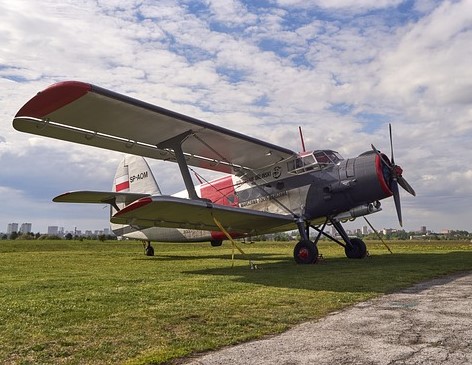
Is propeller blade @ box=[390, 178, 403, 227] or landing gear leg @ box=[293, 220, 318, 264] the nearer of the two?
landing gear leg @ box=[293, 220, 318, 264]

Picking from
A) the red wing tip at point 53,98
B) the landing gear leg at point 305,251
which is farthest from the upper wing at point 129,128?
the landing gear leg at point 305,251

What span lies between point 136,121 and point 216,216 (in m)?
3.68

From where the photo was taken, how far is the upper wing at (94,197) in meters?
12.8

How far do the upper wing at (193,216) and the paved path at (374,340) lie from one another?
19.6ft

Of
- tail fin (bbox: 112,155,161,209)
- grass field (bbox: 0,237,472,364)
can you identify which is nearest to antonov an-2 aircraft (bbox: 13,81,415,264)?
grass field (bbox: 0,237,472,364)

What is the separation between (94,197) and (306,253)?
7093 millimetres

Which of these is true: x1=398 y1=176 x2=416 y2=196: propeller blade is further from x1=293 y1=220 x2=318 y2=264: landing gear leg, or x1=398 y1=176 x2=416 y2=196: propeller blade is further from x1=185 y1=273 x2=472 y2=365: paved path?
x1=185 y1=273 x2=472 y2=365: paved path

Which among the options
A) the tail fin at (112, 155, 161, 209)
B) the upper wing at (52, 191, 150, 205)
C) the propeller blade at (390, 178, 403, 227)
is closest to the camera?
the upper wing at (52, 191, 150, 205)

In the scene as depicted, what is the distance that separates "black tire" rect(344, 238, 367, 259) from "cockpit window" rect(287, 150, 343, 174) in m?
3.76

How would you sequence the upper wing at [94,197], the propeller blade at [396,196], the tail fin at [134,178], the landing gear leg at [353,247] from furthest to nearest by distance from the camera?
the tail fin at [134,178] < the landing gear leg at [353,247] < the propeller blade at [396,196] < the upper wing at [94,197]

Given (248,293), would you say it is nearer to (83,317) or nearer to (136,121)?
(83,317)

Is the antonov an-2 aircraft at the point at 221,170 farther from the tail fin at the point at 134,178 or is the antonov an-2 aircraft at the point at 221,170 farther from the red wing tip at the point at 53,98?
the tail fin at the point at 134,178

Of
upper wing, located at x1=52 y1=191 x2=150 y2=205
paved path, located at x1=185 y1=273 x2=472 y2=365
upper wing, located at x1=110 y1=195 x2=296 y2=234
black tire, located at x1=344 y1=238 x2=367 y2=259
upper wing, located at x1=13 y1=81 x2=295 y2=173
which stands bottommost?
paved path, located at x1=185 y1=273 x2=472 y2=365

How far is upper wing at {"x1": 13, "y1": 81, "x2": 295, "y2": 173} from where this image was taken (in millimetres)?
9703
